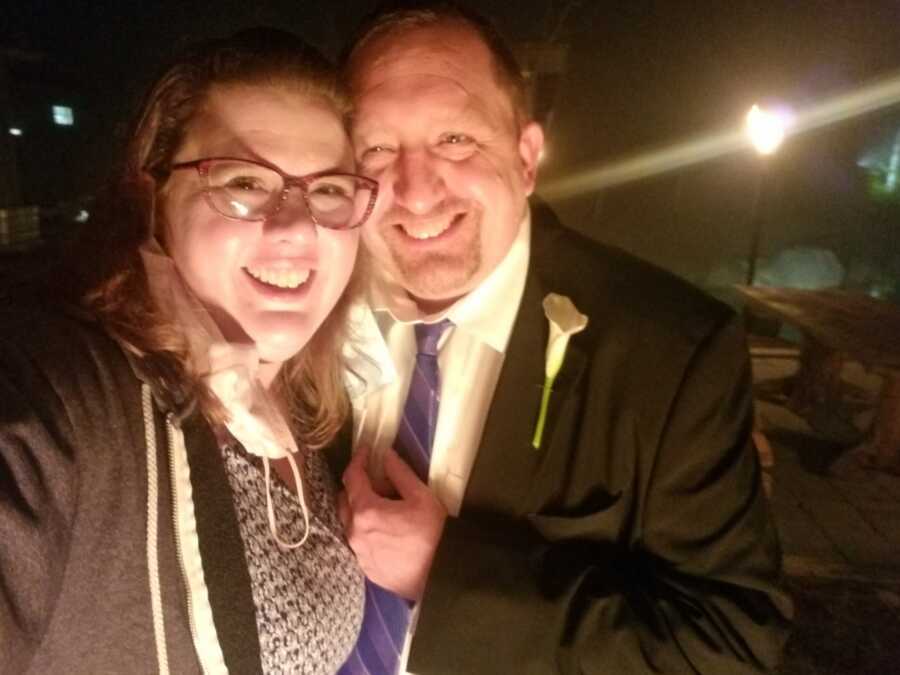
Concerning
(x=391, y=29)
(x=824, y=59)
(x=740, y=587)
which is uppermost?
(x=824, y=59)

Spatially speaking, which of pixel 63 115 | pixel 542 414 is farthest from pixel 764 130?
pixel 63 115

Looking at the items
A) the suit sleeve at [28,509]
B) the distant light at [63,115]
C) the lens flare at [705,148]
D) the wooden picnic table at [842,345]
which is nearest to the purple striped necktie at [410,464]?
the suit sleeve at [28,509]

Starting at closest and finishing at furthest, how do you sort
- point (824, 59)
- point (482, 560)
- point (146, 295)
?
point (146, 295) → point (482, 560) → point (824, 59)

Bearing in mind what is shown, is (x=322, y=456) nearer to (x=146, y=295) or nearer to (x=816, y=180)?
(x=146, y=295)

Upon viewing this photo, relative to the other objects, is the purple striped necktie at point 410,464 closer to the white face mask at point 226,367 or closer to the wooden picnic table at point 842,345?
the white face mask at point 226,367

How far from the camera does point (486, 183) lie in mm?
1787

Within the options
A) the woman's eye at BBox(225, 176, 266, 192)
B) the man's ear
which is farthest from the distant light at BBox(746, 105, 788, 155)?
the woman's eye at BBox(225, 176, 266, 192)

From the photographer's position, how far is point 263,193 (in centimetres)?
143

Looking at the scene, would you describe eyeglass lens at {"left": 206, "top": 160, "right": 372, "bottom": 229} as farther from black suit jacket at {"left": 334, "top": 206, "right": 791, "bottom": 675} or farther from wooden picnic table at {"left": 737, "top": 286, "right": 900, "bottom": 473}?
wooden picnic table at {"left": 737, "top": 286, "right": 900, "bottom": 473}

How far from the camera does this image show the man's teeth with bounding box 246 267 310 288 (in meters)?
1.43

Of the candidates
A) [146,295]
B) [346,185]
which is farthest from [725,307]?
[146,295]

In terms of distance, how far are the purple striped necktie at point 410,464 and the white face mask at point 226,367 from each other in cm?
35

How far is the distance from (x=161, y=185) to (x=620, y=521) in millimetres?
1228

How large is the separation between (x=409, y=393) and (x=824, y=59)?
8398 mm
